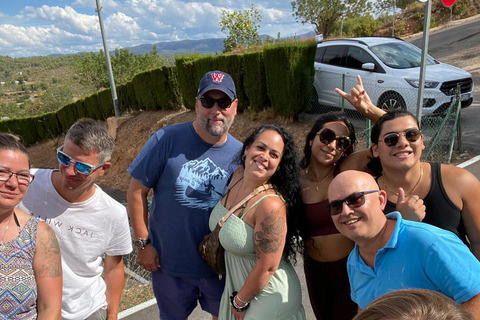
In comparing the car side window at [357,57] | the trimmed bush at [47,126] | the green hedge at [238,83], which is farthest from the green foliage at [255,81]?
the trimmed bush at [47,126]

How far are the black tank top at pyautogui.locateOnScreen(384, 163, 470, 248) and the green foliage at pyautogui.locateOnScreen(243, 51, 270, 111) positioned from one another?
31.4ft

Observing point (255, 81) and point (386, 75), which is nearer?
point (386, 75)

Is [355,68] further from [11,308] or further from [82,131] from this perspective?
[11,308]

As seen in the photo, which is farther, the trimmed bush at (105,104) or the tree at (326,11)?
the tree at (326,11)

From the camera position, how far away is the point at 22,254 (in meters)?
1.65

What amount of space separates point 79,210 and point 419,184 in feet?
6.30

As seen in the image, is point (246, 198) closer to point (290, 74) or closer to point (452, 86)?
point (452, 86)

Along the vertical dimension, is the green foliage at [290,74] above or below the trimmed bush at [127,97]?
above

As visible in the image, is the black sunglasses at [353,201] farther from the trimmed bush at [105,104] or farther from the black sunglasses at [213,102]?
the trimmed bush at [105,104]

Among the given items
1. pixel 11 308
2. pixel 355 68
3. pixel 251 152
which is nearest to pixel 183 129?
pixel 251 152

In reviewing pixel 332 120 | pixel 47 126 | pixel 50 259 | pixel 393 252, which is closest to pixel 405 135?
pixel 332 120

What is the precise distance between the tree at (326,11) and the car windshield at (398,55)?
A: 21.6 metres

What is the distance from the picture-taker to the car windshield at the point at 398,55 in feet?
27.5

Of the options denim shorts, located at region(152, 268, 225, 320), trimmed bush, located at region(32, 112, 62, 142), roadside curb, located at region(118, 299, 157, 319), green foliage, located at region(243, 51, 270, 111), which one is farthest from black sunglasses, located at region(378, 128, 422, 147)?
trimmed bush, located at region(32, 112, 62, 142)
